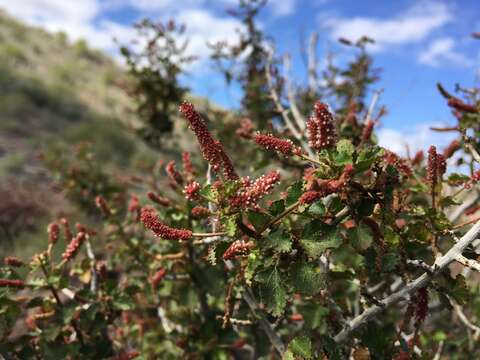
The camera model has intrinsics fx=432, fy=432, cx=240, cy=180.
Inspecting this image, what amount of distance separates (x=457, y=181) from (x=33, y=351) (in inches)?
79.4

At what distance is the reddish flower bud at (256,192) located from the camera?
1.09 m

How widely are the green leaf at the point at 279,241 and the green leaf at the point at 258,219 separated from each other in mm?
34

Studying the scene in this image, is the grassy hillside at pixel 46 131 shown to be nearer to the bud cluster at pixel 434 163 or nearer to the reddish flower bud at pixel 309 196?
the bud cluster at pixel 434 163

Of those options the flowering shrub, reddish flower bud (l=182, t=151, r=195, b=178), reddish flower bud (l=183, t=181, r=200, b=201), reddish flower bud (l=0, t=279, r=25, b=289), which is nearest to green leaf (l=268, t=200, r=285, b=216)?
the flowering shrub

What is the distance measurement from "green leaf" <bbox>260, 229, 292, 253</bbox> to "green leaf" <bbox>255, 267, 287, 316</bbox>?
0.32ft

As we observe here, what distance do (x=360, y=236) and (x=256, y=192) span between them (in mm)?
364

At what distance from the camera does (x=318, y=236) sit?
120 centimetres

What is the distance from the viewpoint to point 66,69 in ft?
70.8

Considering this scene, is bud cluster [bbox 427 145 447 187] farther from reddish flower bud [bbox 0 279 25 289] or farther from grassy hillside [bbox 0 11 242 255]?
grassy hillside [bbox 0 11 242 255]

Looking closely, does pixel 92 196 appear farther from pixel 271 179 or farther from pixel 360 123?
pixel 271 179

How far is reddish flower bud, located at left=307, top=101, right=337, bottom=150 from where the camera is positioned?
1177 mm

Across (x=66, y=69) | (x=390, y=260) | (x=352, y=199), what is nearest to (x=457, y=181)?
Answer: (x=390, y=260)

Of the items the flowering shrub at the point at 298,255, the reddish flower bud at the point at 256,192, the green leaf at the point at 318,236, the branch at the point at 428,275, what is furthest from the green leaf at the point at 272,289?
the branch at the point at 428,275

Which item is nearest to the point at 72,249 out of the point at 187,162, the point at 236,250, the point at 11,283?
the point at 11,283
